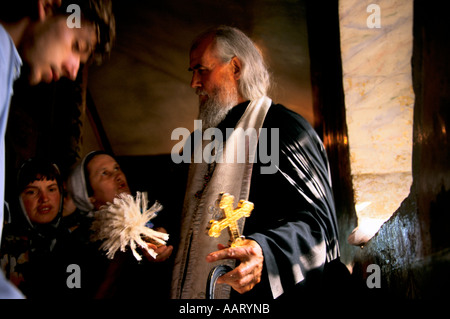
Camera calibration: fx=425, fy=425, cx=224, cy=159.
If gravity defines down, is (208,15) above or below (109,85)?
above

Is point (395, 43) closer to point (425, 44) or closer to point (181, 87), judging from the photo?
point (425, 44)

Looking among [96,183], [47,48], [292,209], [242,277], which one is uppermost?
[47,48]

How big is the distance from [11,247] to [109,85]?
228 centimetres

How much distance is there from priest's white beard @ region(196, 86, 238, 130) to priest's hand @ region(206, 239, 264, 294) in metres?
1.16

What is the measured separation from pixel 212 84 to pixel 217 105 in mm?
153

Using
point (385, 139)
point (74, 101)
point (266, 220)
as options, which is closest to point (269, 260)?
point (266, 220)

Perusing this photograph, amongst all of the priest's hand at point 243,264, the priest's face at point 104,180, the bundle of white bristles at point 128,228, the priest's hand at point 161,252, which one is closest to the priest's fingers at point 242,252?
the priest's hand at point 243,264

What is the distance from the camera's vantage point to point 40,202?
2.76 m

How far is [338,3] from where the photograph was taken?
288 centimetres

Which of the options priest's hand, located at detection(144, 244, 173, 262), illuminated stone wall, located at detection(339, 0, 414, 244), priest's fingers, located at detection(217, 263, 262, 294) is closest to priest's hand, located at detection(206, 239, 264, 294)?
priest's fingers, located at detection(217, 263, 262, 294)

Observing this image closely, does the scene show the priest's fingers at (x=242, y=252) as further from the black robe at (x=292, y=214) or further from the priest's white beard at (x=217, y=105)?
the priest's white beard at (x=217, y=105)

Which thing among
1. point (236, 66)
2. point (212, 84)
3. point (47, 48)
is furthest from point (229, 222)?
point (236, 66)

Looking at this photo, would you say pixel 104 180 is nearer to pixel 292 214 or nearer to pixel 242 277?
pixel 292 214

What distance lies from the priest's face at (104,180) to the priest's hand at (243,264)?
1.47 metres
